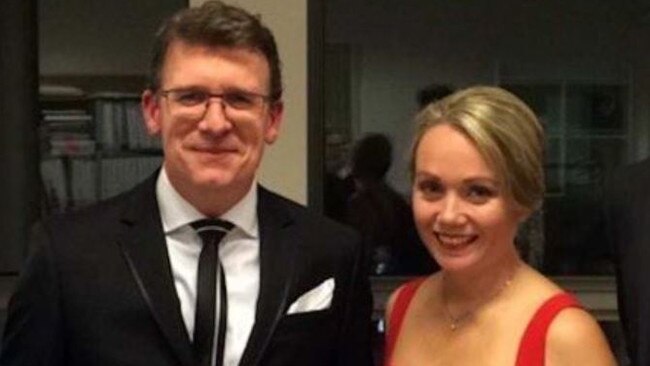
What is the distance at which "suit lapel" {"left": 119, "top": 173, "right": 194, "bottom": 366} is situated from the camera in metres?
1.84

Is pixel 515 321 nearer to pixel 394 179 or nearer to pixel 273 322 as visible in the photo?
pixel 273 322

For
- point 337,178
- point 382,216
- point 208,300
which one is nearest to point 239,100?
point 208,300

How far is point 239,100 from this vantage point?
5.99 ft

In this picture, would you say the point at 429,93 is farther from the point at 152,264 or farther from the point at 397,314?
Result: the point at 152,264

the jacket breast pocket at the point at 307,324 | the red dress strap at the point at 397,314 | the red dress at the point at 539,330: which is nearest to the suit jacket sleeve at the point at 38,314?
the jacket breast pocket at the point at 307,324

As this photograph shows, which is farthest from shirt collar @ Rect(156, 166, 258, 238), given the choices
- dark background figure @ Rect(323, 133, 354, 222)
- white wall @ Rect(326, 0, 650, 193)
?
white wall @ Rect(326, 0, 650, 193)

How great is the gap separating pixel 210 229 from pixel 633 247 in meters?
0.76

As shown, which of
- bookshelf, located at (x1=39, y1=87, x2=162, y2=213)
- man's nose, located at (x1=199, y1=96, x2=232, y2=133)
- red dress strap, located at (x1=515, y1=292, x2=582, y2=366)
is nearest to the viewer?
man's nose, located at (x1=199, y1=96, x2=232, y2=133)

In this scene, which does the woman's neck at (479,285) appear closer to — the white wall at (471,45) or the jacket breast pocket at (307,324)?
the jacket breast pocket at (307,324)

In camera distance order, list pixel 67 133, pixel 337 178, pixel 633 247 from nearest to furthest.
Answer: pixel 633 247
pixel 337 178
pixel 67 133

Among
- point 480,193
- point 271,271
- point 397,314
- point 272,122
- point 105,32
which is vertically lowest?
point 397,314

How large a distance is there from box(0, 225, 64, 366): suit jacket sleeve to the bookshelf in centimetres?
180

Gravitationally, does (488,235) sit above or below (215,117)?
below

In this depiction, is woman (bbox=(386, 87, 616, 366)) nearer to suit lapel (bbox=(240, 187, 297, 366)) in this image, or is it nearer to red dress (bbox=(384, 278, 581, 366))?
red dress (bbox=(384, 278, 581, 366))
